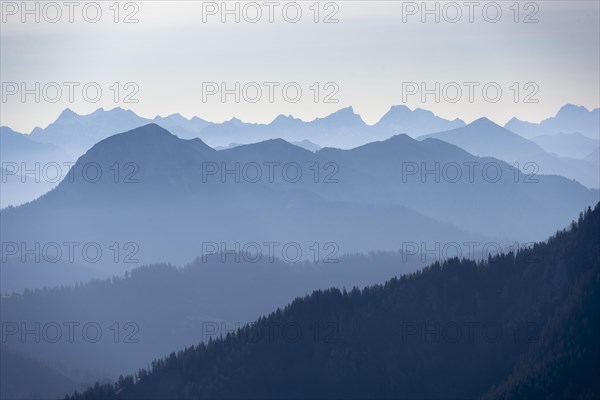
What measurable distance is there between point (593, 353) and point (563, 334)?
900cm

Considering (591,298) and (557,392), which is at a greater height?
(591,298)

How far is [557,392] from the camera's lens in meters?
186

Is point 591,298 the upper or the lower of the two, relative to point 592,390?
upper

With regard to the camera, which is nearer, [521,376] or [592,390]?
[592,390]

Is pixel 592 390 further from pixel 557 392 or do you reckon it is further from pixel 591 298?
pixel 591 298

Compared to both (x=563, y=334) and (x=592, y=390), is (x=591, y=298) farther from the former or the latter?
(x=592, y=390)

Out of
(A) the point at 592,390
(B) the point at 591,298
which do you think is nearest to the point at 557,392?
(A) the point at 592,390

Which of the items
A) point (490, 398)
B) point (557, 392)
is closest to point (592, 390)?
point (557, 392)

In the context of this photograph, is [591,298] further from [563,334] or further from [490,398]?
[490,398]

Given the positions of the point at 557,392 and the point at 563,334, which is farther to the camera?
the point at 563,334

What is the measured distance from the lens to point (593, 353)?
191 m

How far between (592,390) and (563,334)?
17476 millimetres

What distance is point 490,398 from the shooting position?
7677 inches

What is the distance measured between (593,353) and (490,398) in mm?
17948
